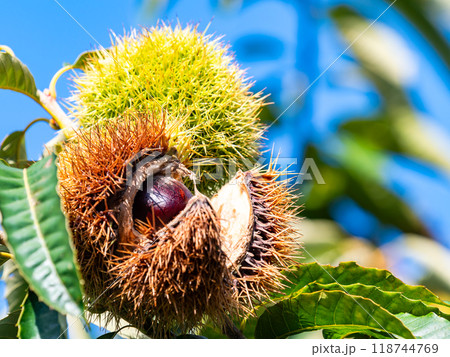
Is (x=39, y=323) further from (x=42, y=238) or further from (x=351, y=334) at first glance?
(x=351, y=334)

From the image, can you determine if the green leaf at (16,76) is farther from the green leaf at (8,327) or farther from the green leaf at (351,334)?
the green leaf at (351,334)

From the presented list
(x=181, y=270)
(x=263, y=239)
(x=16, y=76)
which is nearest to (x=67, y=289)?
(x=181, y=270)

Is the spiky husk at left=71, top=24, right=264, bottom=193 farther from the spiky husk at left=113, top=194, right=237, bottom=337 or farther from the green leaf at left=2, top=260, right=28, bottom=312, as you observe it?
the green leaf at left=2, top=260, right=28, bottom=312

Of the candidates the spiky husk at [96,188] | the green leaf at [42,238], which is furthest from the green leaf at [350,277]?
the green leaf at [42,238]

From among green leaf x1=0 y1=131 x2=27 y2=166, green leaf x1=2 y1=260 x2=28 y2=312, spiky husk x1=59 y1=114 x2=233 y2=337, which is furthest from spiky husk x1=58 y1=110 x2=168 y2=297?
green leaf x1=0 y1=131 x2=27 y2=166

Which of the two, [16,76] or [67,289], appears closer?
[67,289]

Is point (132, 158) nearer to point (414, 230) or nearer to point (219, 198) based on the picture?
point (219, 198)
